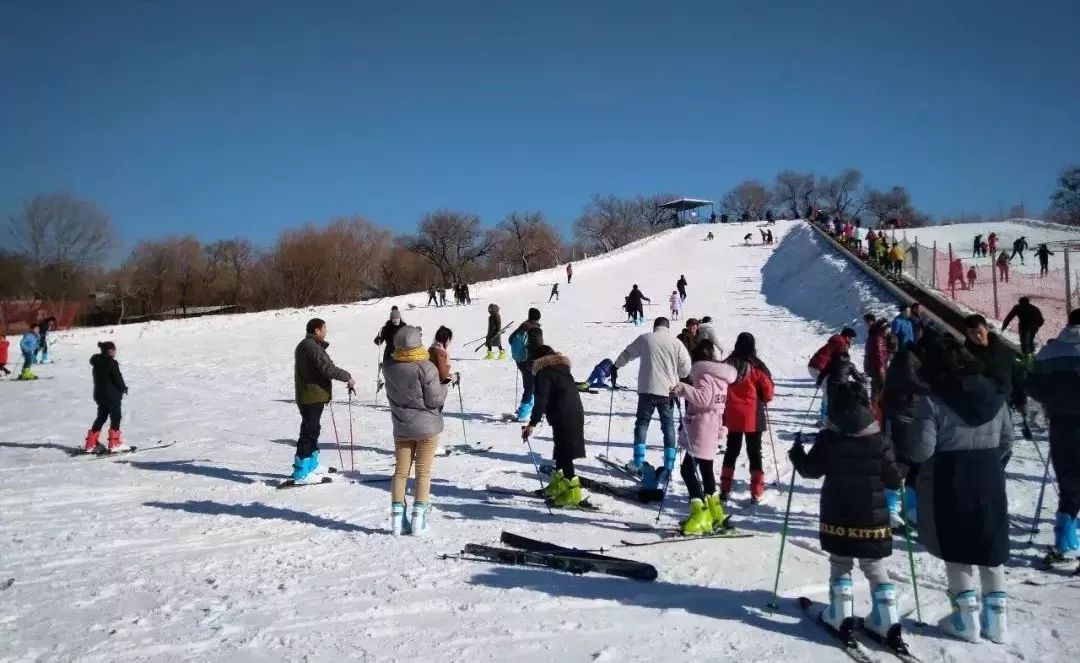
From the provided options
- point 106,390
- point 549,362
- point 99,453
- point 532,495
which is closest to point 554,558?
point 549,362

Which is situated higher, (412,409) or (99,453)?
(412,409)

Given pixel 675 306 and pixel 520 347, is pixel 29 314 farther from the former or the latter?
pixel 520 347

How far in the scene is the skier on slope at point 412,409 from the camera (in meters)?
5.91

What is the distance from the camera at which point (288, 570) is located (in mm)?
5281

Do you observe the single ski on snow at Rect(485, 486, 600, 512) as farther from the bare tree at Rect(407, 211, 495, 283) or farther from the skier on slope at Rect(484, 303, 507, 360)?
the bare tree at Rect(407, 211, 495, 283)

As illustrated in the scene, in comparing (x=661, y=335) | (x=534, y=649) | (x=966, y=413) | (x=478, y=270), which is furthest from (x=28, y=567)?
(x=478, y=270)

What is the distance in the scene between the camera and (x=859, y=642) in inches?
158

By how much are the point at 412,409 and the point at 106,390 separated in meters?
6.32

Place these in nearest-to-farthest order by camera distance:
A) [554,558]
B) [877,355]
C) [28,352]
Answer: [554,558] < [877,355] < [28,352]

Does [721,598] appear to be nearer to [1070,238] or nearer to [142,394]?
→ [142,394]

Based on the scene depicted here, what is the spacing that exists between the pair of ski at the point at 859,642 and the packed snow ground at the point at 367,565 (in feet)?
0.26

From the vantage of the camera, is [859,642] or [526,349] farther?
[526,349]

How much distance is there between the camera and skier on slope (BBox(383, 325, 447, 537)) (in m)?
5.91

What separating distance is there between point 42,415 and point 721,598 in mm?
14172
